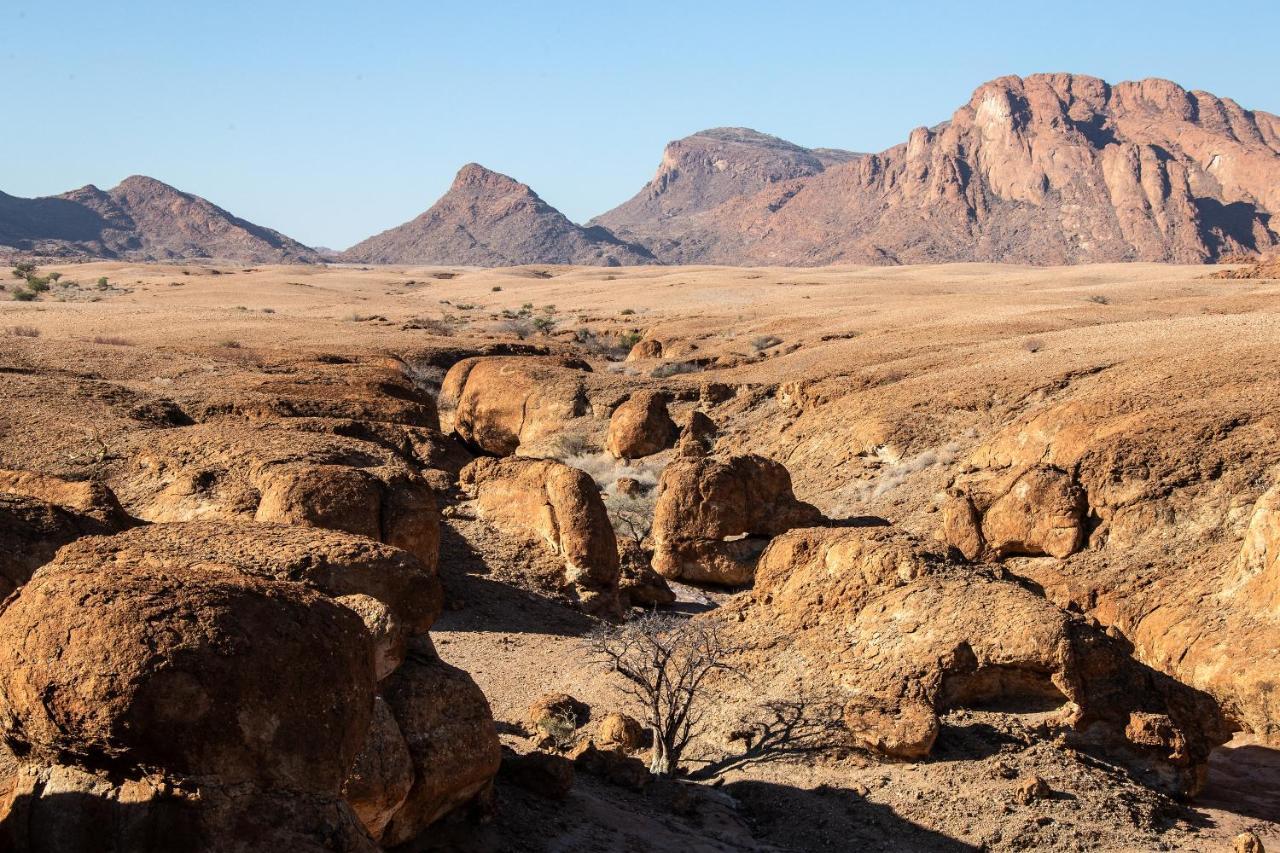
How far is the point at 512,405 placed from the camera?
24.2 meters

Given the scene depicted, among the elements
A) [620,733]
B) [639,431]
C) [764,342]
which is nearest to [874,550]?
[620,733]

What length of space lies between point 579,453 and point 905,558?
41.7 ft

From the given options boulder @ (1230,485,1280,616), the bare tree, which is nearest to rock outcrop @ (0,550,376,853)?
the bare tree

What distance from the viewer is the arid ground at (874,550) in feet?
27.2

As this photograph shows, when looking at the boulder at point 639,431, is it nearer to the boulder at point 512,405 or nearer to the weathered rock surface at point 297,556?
the boulder at point 512,405

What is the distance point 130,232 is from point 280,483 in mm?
194971

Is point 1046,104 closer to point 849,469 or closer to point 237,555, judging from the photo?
point 849,469

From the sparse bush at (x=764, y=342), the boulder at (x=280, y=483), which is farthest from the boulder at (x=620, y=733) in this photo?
the sparse bush at (x=764, y=342)

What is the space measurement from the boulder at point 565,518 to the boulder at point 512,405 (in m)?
8.58

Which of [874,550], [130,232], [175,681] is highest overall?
[130,232]

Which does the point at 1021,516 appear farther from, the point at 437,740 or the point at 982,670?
the point at 437,740

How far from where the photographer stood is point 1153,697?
9.03 metres

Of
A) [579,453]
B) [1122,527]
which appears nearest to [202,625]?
[1122,527]

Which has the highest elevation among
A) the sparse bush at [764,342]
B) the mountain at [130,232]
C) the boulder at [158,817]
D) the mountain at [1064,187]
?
the mountain at [1064,187]
